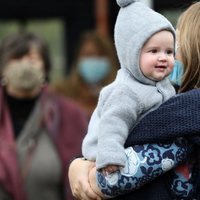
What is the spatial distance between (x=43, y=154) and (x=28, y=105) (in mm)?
414

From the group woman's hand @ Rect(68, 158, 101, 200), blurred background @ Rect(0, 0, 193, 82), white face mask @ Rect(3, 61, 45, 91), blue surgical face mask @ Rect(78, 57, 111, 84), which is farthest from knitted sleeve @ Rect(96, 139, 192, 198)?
blurred background @ Rect(0, 0, 193, 82)

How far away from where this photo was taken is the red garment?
16.8 feet

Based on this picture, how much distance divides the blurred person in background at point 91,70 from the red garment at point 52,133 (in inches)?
50.1

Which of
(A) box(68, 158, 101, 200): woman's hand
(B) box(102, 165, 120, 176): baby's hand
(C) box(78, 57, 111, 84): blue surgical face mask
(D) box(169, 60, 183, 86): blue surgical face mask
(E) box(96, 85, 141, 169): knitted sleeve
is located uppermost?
(D) box(169, 60, 183, 86): blue surgical face mask

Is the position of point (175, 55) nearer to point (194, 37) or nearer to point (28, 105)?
point (194, 37)

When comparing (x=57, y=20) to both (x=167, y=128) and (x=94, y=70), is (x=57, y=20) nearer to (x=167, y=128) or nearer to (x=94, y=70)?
(x=94, y=70)

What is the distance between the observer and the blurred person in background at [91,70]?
6.91 meters

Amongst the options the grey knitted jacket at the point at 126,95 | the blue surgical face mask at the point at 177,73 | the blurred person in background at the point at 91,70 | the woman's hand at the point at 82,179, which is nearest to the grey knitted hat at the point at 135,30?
the grey knitted jacket at the point at 126,95

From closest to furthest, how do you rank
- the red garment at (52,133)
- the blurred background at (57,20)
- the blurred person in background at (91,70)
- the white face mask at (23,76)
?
the red garment at (52,133) → the white face mask at (23,76) → the blurred person in background at (91,70) → the blurred background at (57,20)

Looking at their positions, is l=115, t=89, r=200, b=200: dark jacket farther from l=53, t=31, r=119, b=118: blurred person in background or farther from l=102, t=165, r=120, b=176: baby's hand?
l=53, t=31, r=119, b=118: blurred person in background

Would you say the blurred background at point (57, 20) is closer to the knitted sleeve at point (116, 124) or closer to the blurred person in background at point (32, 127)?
the blurred person in background at point (32, 127)

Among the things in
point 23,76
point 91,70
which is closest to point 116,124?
point 23,76

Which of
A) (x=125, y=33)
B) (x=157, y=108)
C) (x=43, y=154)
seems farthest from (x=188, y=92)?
(x=43, y=154)

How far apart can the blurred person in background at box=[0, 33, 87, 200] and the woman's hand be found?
207 cm
